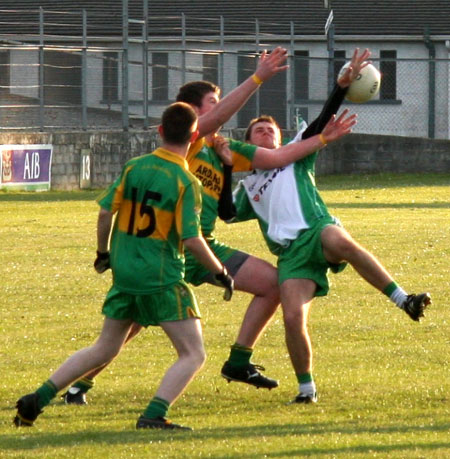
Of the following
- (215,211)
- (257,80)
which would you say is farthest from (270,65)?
(215,211)

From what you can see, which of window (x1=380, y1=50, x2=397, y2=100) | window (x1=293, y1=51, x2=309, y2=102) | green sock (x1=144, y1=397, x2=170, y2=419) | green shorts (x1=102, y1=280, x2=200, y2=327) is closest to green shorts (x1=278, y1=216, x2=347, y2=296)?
green shorts (x1=102, y1=280, x2=200, y2=327)

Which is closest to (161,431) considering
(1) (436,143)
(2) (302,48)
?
(1) (436,143)

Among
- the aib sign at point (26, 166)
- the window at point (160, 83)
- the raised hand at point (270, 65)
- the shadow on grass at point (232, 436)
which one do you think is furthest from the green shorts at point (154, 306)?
the window at point (160, 83)

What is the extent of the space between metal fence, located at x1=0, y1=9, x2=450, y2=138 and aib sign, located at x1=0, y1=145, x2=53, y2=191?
77 centimetres

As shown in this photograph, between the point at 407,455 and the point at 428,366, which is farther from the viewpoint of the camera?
the point at 428,366

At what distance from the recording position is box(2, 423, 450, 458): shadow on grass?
253 inches

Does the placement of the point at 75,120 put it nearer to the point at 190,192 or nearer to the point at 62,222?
the point at 62,222

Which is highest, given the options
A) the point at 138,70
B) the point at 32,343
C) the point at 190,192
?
the point at 138,70

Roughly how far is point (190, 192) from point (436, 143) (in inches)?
1153

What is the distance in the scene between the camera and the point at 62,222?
21047 millimetres

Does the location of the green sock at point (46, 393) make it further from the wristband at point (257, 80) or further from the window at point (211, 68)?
the window at point (211, 68)

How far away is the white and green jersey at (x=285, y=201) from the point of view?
7891 mm

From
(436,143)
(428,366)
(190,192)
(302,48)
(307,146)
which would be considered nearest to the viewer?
(190,192)

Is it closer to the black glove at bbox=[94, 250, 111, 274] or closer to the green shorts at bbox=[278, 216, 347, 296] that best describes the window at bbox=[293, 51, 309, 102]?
the green shorts at bbox=[278, 216, 347, 296]
